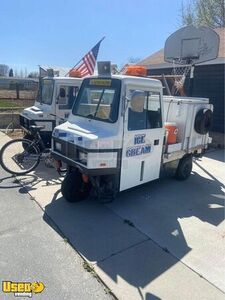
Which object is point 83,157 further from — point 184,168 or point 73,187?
point 184,168

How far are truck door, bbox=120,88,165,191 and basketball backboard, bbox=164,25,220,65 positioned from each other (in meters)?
3.78

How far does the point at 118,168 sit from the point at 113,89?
1.24 meters

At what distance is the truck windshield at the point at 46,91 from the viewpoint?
722cm

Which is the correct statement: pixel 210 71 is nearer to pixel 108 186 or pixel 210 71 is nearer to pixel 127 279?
pixel 108 186

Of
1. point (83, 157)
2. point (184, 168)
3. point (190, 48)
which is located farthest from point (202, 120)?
point (190, 48)

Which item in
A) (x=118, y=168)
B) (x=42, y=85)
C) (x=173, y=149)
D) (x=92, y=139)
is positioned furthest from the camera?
(x=42, y=85)

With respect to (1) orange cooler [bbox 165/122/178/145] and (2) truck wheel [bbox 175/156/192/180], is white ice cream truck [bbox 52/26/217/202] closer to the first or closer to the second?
(1) orange cooler [bbox 165/122/178/145]

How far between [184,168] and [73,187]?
2.65 meters

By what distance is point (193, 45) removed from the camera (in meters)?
7.90

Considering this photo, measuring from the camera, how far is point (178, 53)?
27.4 ft

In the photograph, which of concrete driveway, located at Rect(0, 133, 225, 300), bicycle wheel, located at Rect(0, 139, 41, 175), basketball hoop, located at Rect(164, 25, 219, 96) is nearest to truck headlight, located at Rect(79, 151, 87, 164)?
concrete driveway, located at Rect(0, 133, 225, 300)

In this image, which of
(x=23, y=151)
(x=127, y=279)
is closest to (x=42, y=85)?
(x=23, y=151)

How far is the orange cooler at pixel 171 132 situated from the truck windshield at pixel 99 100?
5.04 ft

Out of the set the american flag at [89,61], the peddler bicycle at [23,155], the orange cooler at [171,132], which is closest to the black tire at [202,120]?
the orange cooler at [171,132]
